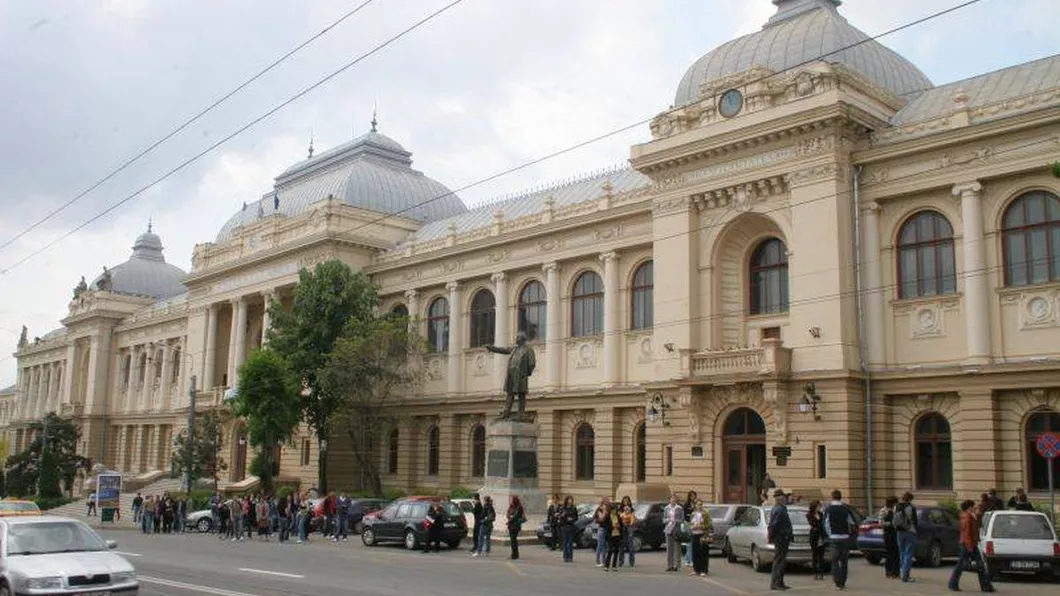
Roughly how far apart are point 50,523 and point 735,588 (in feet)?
38.9

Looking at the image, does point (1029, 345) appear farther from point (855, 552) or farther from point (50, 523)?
point (50, 523)

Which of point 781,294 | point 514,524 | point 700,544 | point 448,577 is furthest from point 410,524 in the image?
point 781,294

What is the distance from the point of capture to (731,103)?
37.0 meters

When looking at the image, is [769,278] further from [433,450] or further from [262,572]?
[262,572]

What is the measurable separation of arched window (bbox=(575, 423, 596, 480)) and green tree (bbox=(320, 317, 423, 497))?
8842mm

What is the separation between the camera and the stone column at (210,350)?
65.5 metres

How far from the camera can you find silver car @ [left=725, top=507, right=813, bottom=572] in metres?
22.9

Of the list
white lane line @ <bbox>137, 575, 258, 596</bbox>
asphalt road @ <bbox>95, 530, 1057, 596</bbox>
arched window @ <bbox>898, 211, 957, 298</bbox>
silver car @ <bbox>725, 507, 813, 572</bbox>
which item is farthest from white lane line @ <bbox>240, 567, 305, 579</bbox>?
arched window @ <bbox>898, 211, 957, 298</bbox>

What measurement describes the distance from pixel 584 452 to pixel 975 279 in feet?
61.7

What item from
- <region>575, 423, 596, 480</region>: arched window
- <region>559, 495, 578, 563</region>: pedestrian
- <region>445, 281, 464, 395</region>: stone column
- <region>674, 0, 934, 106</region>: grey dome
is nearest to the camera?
<region>559, 495, 578, 563</region>: pedestrian

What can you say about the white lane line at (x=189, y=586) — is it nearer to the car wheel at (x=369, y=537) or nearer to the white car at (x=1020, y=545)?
the car wheel at (x=369, y=537)

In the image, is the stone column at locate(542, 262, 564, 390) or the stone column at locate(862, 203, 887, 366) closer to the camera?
the stone column at locate(862, 203, 887, 366)

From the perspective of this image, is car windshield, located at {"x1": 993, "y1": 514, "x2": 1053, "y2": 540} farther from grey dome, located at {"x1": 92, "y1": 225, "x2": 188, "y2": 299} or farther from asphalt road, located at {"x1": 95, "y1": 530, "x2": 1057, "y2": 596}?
grey dome, located at {"x1": 92, "y1": 225, "x2": 188, "y2": 299}

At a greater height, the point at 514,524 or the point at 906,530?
the point at 906,530
